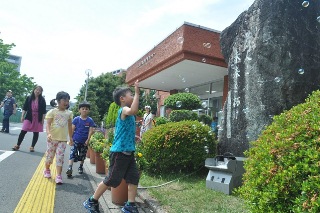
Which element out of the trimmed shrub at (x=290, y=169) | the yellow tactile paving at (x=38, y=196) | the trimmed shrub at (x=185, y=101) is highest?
the trimmed shrub at (x=185, y=101)

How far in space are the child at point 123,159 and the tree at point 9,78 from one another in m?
38.3

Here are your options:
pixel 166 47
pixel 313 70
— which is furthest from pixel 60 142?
pixel 166 47

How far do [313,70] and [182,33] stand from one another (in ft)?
20.4

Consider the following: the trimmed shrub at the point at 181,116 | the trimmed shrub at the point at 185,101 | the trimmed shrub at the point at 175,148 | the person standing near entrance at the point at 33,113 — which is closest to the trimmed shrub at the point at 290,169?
the trimmed shrub at the point at 175,148

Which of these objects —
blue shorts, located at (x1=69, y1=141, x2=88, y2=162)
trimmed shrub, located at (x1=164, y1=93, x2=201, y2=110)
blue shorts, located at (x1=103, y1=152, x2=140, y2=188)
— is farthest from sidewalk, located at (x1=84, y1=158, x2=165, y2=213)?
trimmed shrub, located at (x1=164, y1=93, x2=201, y2=110)

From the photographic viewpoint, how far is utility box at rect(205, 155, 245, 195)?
452 cm

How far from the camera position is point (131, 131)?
3664 millimetres

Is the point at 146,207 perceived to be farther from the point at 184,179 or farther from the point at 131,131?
the point at 184,179

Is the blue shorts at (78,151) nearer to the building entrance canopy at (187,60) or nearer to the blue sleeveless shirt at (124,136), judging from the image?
the blue sleeveless shirt at (124,136)

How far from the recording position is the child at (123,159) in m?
3.50

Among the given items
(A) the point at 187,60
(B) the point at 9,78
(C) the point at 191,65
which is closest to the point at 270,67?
(A) the point at 187,60

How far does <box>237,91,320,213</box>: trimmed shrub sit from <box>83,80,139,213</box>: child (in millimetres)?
1571

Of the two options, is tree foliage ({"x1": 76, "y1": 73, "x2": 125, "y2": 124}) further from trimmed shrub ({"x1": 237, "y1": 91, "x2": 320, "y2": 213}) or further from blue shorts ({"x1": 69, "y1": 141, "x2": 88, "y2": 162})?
trimmed shrub ({"x1": 237, "y1": 91, "x2": 320, "y2": 213})

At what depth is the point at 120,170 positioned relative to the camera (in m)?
3.52
